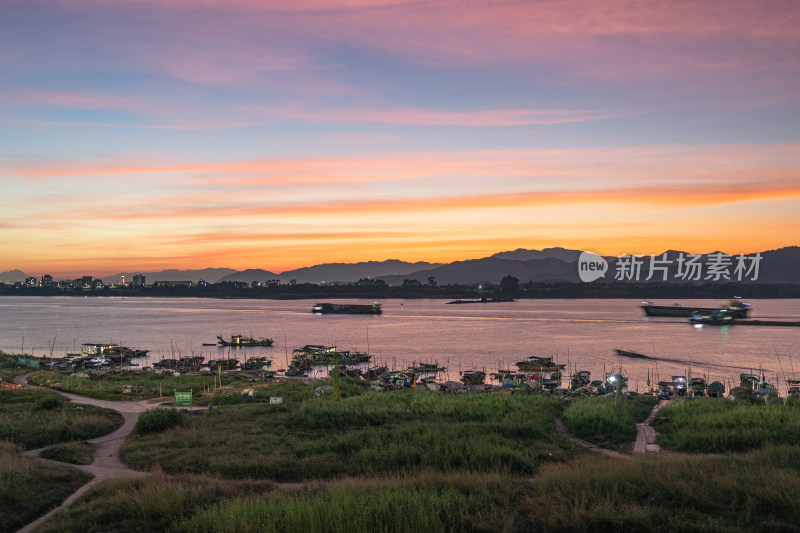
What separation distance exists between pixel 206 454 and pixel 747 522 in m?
13.7

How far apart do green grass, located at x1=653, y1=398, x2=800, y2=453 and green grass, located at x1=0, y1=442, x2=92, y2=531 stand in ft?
57.4

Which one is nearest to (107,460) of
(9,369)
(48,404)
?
(48,404)

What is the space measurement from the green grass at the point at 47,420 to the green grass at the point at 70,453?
1651mm

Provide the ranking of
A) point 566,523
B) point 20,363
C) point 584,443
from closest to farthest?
point 566,523 → point 584,443 → point 20,363

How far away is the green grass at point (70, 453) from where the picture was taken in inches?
636

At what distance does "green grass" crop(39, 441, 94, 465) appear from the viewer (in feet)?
53.0

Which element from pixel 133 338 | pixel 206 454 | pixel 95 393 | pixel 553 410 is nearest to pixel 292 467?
pixel 206 454

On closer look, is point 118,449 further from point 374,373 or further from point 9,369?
point 374,373

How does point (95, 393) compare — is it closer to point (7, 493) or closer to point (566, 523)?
point (7, 493)

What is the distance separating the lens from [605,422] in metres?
20.6

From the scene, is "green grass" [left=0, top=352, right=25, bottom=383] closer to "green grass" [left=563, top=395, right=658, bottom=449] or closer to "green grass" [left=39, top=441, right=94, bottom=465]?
"green grass" [left=39, top=441, right=94, bottom=465]

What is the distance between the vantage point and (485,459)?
15.3m

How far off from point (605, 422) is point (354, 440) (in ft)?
31.3

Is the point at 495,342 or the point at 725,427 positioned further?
the point at 495,342
